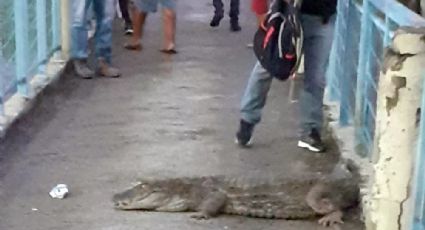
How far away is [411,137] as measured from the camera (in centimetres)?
427

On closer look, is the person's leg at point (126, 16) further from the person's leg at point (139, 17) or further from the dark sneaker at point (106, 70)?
the dark sneaker at point (106, 70)

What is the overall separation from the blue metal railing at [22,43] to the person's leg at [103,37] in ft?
1.82

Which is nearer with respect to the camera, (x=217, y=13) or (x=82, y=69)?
(x=82, y=69)

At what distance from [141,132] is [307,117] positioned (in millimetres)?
1362

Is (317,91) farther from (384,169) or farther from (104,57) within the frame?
(104,57)

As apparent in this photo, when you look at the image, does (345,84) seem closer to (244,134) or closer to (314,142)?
(314,142)

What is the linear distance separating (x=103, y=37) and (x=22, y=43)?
1.92 m

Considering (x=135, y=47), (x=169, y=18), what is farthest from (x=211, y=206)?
(x=135, y=47)

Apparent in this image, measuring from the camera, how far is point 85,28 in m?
9.19

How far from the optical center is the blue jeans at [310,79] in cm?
630

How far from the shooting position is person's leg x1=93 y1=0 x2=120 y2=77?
9172mm

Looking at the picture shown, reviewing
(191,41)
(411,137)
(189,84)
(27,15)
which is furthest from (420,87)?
(191,41)

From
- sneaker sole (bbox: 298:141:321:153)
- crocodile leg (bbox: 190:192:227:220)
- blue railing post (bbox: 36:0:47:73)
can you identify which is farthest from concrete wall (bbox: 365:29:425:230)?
blue railing post (bbox: 36:0:47:73)

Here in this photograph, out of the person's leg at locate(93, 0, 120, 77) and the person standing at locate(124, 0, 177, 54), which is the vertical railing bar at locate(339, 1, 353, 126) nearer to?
the person's leg at locate(93, 0, 120, 77)
